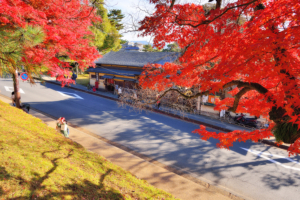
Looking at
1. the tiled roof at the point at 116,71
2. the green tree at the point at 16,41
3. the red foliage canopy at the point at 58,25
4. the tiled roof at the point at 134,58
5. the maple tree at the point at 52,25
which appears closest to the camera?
the green tree at the point at 16,41

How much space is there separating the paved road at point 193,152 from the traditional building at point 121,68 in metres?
6.19

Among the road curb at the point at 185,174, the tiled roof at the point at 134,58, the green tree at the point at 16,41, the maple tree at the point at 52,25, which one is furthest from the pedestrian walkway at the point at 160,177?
the tiled roof at the point at 134,58

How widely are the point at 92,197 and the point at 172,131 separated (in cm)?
848

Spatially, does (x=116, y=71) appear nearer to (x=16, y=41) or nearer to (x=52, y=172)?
(x=52, y=172)

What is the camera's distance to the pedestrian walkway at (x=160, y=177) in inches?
235

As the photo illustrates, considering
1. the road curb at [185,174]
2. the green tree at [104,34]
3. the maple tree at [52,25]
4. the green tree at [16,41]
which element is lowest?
the road curb at [185,174]

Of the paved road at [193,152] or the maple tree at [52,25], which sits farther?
the paved road at [193,152]

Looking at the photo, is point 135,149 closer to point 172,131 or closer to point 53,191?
point 172,131

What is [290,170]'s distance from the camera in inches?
324

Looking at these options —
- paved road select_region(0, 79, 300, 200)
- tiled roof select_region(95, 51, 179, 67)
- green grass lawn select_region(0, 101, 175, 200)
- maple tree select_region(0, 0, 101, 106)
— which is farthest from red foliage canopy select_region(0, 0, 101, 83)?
tiled roof select_region(95, 51, 179, 67)

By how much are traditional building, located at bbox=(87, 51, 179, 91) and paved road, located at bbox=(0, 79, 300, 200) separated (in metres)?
6.19

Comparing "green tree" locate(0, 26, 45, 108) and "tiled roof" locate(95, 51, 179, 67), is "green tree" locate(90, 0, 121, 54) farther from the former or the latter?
"green tree" locate(0, 26, 45, 108)

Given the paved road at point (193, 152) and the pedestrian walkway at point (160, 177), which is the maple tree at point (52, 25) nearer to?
the pedestrian walkway at point (160, 177)

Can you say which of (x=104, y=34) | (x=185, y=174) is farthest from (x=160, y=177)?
(x=104, y=34)
